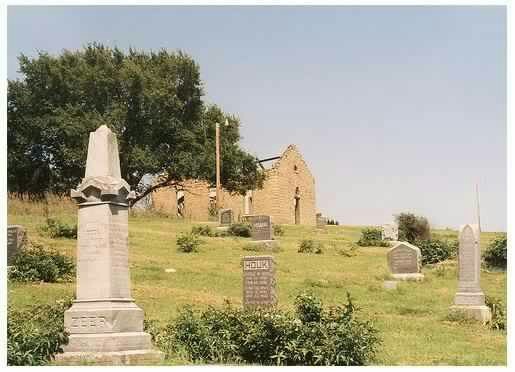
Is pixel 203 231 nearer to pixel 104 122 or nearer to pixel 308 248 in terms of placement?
pixel 308 248

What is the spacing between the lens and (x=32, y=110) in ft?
136

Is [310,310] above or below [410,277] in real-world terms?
above

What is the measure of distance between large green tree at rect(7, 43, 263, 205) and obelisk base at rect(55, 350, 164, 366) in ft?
97.5

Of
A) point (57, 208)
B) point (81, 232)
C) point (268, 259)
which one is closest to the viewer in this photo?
point (81, 232)

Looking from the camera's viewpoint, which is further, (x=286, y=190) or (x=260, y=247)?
(x=286, y=190)

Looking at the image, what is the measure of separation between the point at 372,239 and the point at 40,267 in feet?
58.0

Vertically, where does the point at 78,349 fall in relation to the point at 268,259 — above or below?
below

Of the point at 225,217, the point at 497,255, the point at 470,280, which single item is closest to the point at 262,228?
the point at 225,217

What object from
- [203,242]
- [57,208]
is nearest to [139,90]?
[57,208]

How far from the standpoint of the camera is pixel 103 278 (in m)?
11.4

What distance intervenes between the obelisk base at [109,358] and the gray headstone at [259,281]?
5.15 meters

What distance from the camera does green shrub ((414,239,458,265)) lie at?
94.7 feet
